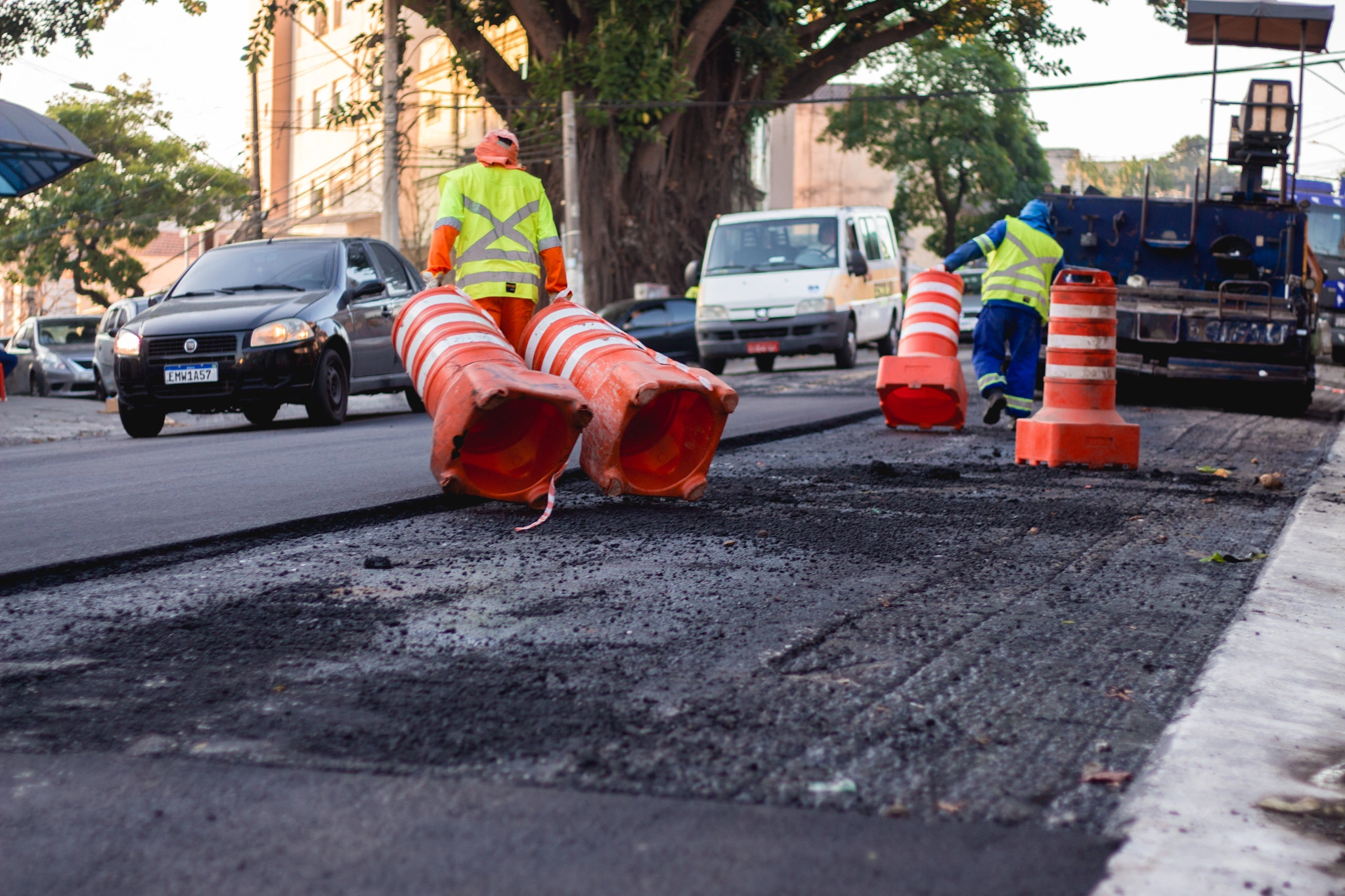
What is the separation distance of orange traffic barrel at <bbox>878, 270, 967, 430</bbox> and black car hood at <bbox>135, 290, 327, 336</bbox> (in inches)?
195

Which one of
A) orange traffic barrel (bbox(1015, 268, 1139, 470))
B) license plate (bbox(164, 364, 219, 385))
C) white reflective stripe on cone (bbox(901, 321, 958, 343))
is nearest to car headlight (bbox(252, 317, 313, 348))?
license plate (bbox(164, 364, 219, 385))

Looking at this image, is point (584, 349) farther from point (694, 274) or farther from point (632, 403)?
point (694, 274)

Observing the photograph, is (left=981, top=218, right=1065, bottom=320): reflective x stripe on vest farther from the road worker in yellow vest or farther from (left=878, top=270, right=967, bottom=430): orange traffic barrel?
the road worker in yellow vest

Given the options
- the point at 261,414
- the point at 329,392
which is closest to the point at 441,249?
the point at 329,392

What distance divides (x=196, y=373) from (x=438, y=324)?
5.49 m

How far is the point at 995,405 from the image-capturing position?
A: 10.7 meters

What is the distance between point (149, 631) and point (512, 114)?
23.4m

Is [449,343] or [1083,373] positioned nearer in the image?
[449,343]

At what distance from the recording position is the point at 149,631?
13.8ft

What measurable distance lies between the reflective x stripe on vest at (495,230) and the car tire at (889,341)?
15262mm

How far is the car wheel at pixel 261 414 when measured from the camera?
12727 mm

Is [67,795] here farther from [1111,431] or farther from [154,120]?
[154,120]

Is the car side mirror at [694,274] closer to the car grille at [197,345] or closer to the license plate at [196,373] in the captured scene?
the car grille at [197,345]

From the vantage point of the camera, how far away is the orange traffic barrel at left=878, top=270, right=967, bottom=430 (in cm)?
1058
